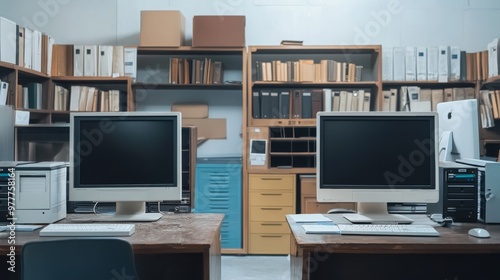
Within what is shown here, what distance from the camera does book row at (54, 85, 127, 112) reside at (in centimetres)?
443

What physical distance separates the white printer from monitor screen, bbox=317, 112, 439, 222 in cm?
123

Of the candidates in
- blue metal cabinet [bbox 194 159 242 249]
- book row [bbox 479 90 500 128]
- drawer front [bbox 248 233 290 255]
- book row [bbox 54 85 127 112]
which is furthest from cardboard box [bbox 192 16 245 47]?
book row [bbox 479 90 500 128]

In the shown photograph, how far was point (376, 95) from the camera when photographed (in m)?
4.48

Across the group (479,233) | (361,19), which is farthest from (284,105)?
(479,233)

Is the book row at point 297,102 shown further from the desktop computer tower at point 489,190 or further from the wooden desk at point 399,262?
the desktop computer tower at point 489,190

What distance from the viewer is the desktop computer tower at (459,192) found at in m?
2.05

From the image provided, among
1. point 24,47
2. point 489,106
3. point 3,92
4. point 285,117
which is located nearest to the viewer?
point 3,92

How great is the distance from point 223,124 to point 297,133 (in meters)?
0.84

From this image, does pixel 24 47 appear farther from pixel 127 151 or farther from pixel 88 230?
pixel 88 230

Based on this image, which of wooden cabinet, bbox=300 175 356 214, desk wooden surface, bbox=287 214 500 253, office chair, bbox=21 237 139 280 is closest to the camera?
office chair, bbox=21 237 139 280

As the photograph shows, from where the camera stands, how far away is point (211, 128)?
15.8ft

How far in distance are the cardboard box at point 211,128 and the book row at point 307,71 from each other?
0.71m

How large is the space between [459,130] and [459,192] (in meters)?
0.46

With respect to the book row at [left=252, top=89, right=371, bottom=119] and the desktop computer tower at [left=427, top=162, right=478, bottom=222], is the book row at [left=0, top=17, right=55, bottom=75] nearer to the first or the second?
the book row at [left=252, top=89, right=371, bottom=119]
